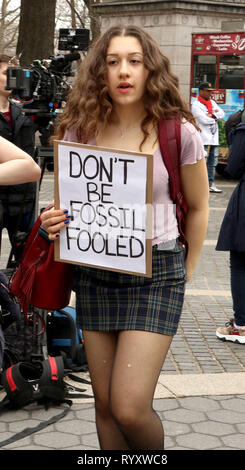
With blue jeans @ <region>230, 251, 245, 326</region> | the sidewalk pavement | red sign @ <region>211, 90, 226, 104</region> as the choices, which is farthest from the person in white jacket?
blue jeans @ <region>230, 251, 245, 326</region>

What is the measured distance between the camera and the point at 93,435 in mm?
3928

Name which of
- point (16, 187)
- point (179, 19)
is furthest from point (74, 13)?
point (16, 187)

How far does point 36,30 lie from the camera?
17.6 metres

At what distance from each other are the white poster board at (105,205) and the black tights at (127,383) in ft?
0.87

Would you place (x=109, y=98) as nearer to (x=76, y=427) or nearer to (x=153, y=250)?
(x=153, y=250)

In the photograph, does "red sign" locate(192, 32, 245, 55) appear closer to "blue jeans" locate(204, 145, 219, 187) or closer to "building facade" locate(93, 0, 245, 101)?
"building facade" locate(93, 0, 245, 101)

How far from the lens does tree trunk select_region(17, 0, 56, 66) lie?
17516mm

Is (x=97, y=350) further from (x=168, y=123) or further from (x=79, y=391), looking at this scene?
(x=79, y=391)

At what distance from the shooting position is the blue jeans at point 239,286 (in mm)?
5723

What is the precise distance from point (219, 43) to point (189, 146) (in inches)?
602

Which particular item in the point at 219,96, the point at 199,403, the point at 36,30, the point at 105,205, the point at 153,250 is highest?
the point at 36,30

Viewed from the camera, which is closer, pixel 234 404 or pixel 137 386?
pixel 137 386
